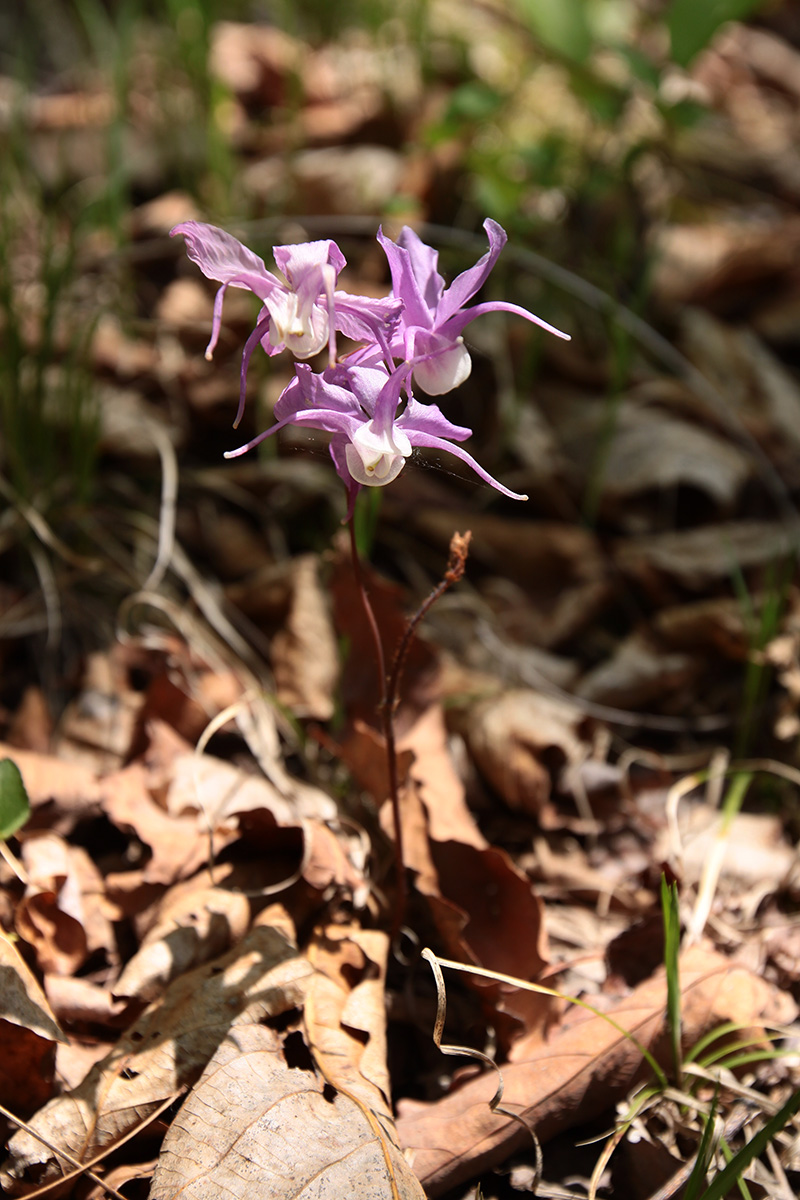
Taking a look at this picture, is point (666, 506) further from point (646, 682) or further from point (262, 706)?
point (262, 706)

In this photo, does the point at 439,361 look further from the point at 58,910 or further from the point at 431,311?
the point at 58,910

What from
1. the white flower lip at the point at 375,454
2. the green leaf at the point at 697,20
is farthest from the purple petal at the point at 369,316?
the green leaf at the point at 697,20

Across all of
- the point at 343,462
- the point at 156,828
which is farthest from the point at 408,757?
the point at 343,462

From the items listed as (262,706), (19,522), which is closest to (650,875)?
(262,706)

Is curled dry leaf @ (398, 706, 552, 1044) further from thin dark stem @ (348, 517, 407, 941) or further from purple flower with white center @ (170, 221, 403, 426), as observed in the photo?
purple flower with white center @ (170, 221, 403, 426)

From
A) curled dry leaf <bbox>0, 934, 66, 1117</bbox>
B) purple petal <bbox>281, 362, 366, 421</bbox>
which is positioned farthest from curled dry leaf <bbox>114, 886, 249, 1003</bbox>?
purple petal <bbox>281, 362, 366, 421</bbox>

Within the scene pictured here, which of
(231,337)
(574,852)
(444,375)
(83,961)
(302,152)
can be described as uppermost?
(444,375)
